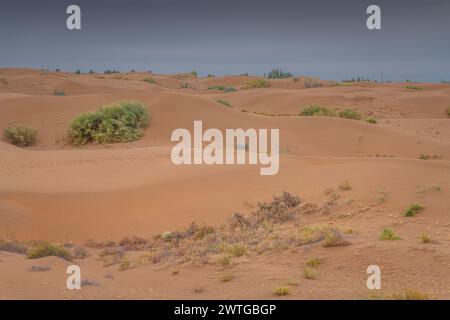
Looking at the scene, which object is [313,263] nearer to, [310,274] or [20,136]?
[310,274]

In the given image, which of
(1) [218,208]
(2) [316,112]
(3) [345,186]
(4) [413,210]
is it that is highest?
(2) [316,112]

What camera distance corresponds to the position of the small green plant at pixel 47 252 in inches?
306

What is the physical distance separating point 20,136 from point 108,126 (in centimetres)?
317

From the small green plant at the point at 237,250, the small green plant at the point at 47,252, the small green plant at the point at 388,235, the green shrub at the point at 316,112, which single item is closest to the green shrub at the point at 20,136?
the small green plant at the point at 47,252

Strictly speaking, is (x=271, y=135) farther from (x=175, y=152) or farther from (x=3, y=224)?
(x=3, y=224)

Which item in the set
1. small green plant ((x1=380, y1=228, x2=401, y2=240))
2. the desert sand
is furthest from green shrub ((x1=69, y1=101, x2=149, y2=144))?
small green plant ((x1=380, y1=228, x2=401, y2=240))

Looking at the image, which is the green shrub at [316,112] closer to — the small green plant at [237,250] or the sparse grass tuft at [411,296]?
the small green plant at [237,250]

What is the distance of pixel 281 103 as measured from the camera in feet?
120

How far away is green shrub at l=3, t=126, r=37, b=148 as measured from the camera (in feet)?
64.0

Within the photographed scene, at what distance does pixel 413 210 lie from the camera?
9336mm

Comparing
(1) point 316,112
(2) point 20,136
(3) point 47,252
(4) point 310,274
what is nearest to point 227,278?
(4) point 310,274

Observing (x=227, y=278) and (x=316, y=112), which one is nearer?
(x=227, y=278)

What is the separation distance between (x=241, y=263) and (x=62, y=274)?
2343 millimetres
